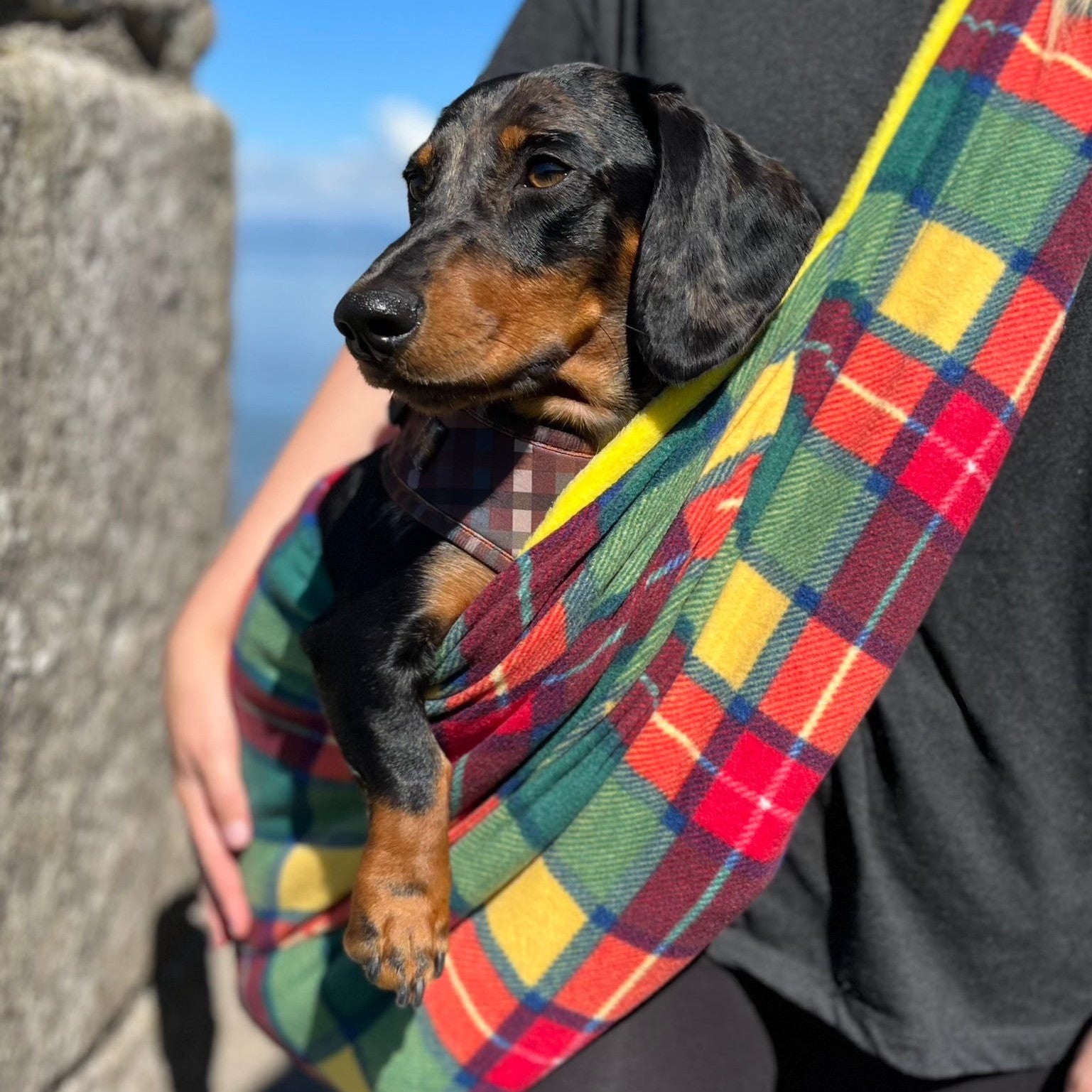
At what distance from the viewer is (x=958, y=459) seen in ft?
3.96

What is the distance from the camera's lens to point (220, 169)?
2.30 meters

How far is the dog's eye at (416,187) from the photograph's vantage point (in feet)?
4.96

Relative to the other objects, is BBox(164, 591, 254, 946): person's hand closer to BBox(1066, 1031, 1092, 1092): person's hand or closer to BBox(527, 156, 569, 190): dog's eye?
BBox(527, 156, 569, 190): dog's eye

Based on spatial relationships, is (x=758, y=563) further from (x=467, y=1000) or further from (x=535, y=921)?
(x=467, y=1000)

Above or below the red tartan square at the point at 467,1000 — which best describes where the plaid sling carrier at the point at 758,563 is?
above

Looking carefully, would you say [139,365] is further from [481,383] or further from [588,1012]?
[588,1012]

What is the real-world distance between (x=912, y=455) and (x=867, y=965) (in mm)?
605

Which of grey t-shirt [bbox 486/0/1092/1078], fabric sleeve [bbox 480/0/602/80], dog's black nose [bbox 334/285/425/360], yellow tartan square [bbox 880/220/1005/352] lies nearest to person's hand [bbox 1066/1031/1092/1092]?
grey t-shirt [bbox 486/0/1092/1078]

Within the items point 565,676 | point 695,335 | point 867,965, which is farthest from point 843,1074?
point 695,335

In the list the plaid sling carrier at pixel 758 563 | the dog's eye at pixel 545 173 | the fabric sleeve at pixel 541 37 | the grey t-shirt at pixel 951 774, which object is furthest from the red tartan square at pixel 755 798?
the fabric sleeve at pixel 541 37

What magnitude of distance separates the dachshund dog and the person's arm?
22 centimetres

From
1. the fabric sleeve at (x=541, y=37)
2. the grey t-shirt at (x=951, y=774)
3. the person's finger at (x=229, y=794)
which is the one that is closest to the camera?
the grey t-shirt at (x=951, y=774)

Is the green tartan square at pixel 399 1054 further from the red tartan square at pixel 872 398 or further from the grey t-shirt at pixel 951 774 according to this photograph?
the red tartan square at pixel 872 398

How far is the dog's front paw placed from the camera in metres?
1.26
